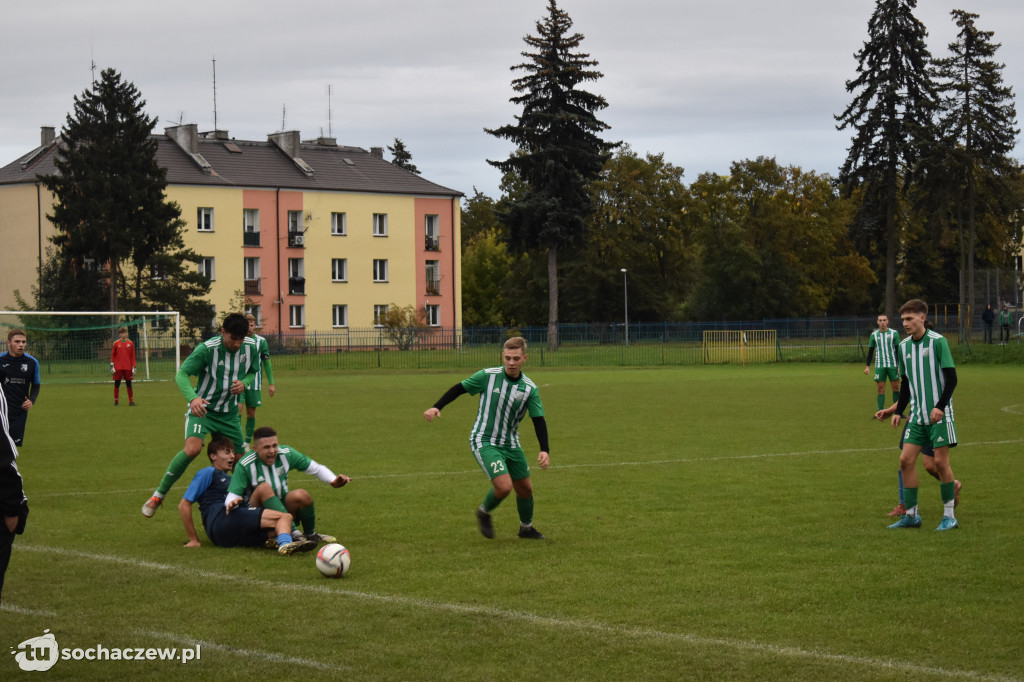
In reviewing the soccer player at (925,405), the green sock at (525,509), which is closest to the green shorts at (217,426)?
the green sock at (525,509)

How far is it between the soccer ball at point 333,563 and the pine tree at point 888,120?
54313 millimetres

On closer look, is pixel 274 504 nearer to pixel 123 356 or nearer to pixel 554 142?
pixel 123 356

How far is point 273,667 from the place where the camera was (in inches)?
247

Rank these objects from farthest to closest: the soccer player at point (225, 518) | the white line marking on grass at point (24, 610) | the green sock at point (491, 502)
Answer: the green sock at point (491, 502), the soccer player at point (225, 518), the white line marking on grass at point (24, 610)

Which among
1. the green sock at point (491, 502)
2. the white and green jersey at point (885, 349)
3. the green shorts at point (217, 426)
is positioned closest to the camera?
the green sock at point (491, 502)

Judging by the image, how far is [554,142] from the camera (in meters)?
65.1

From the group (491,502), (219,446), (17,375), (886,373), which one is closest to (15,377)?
(17,375)

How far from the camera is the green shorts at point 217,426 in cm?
1125

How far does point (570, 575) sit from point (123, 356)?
22.2 meters

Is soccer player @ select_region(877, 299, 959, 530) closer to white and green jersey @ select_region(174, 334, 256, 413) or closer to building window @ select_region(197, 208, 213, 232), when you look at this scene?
white and green jersey @ select_region(174, 334, 256, 413)

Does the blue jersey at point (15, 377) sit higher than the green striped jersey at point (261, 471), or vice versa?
the blue jersey at point (15, 377)

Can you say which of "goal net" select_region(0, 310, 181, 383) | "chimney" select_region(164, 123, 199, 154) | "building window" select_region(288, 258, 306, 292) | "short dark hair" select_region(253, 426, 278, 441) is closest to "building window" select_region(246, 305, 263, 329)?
"building window" select_region(288, 258, 306, 292)

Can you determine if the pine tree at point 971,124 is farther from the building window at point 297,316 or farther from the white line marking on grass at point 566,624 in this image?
A: the white line marking on grass at point 566,624

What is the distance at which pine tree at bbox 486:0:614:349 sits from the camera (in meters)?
64.3
